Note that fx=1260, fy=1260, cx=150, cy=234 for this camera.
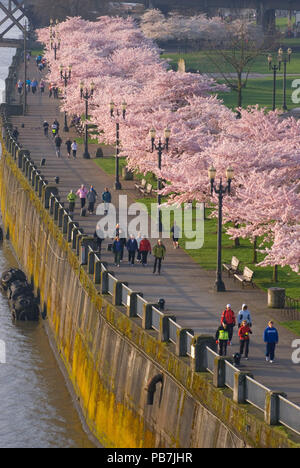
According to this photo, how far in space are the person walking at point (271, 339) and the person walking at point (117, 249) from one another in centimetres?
1445

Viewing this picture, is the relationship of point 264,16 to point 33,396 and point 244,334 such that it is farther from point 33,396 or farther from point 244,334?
point 244,334

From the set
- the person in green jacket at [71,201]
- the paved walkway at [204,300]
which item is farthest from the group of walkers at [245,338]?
the person in green jacket at [71,201]

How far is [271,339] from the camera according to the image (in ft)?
118

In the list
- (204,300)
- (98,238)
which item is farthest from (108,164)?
(204,300)

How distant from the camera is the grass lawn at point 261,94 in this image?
11206 cm

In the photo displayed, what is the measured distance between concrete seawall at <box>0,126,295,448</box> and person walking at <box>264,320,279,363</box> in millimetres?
2687

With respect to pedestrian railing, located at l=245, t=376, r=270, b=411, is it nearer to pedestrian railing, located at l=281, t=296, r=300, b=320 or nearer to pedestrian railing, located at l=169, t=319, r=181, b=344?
pedestrian railing, located at l=169, t=319, r=181, b=344

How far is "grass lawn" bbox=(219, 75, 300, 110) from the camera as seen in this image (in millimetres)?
112062

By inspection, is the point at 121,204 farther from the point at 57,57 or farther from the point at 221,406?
the point at 57,57

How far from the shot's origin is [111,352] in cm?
4162

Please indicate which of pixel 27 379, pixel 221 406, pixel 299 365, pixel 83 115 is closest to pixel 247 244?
pixel 27 379

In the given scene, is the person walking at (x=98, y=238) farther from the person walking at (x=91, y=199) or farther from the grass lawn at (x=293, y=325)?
the grass lawn at (x=293, y=325)

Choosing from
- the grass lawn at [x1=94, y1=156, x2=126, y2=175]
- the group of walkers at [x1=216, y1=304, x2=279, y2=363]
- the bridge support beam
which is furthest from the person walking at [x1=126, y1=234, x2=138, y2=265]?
the bridge support beam

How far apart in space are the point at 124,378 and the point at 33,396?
886 centimetres
